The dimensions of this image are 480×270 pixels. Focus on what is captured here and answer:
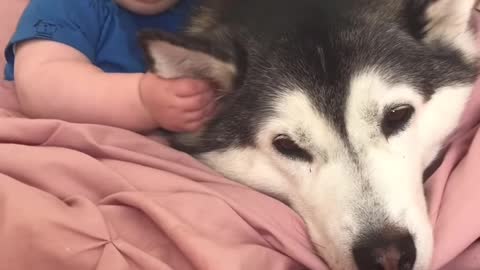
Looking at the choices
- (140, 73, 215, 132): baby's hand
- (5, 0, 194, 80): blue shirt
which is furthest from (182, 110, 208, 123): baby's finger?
(5, 0, 194, 80): blue shirt

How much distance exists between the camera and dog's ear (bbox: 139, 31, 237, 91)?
3.49 feet

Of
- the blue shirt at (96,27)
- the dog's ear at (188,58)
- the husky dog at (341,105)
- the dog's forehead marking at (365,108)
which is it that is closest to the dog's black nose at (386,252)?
the husky dog at (341,105)

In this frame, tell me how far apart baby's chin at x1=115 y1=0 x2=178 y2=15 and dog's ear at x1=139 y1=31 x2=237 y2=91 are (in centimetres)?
37

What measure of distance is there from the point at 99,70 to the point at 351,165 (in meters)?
0.62

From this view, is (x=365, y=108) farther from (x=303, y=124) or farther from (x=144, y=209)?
(x=144, y=209)

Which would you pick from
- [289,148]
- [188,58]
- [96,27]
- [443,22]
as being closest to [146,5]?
[96,27]

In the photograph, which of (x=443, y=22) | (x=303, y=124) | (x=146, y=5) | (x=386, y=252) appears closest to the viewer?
(x=386, y=252)

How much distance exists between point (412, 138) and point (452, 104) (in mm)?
147

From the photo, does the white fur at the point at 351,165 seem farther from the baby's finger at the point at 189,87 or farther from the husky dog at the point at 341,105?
the baby's finger at the point at 189,87

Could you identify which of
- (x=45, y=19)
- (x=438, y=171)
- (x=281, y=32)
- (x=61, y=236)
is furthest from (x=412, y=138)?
(x=45, y=19)

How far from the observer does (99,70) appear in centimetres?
135

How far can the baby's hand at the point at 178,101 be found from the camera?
3.85 feet

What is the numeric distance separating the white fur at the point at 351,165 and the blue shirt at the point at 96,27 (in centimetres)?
50

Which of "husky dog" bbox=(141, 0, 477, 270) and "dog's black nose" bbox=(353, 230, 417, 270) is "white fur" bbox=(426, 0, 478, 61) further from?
"dog's black nose" bbox=(353, 230, 417, 270)
